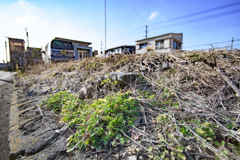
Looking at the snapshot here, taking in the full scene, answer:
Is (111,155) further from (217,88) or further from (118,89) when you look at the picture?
(217,88)

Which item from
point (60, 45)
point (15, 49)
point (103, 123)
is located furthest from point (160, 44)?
point (15, 49)

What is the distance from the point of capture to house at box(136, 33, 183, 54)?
1552 centimetres

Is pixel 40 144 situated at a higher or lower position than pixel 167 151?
lower

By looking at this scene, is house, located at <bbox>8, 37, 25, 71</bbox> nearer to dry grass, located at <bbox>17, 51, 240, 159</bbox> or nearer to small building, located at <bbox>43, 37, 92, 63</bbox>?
small building, located at <bbox>43, 37, 92, 63</bbox>

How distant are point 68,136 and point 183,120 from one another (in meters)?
1.37

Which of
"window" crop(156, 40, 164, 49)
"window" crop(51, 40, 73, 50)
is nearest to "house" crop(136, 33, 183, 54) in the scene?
"window" crop(156, 40, 164, 49)

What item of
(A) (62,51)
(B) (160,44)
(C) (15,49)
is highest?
(B) (160,44)

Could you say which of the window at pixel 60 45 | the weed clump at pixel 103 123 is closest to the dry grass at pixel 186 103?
the weed clump at pixel 103 123

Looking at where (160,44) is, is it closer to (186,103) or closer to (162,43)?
(162,43)

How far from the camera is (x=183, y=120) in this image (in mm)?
1178

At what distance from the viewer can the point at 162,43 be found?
16531mm

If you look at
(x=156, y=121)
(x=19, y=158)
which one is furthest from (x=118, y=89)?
(x=19, y=158)

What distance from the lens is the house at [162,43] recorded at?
50.9 ft

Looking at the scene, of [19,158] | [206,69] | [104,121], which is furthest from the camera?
[206,69]
